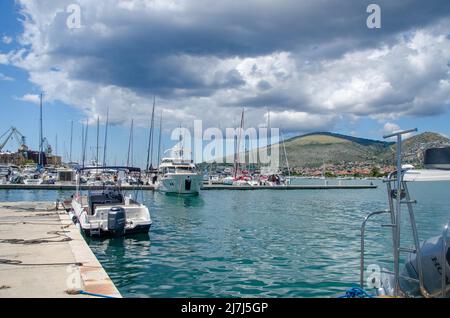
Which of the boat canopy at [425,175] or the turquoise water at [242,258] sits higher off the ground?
the boat canopy at [425,175]

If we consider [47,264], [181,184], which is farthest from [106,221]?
[181,184]

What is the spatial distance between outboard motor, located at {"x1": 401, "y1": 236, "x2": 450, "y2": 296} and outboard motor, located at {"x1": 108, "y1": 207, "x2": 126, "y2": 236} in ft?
48.6

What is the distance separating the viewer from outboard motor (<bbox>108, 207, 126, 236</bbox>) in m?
20.3

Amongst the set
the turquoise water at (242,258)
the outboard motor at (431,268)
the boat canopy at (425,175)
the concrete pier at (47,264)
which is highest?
the boat canopy at (425,175)

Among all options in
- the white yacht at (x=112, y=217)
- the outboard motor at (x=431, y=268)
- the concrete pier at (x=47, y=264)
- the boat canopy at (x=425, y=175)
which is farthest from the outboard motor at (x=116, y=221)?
the boat canopy at (x=425, y=175)

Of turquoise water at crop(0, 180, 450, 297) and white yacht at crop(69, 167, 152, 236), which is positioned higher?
white yacht at crop(69, 167, 152, 236)

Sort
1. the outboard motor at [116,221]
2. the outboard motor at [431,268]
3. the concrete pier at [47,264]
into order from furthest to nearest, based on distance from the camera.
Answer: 1. the outboard motor at [116,221]
2. the concrete pier at [47,264]
3. the outboard motor at [431,268]

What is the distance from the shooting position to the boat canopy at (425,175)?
7.59m

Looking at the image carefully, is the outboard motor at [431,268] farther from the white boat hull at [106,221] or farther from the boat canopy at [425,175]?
the white boat hull at [106,221]

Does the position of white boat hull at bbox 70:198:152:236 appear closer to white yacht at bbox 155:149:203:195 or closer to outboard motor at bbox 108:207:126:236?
outboard motor at bbox 108:207:126:236

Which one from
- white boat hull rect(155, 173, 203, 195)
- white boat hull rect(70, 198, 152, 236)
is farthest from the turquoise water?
white boat hull rect(155, 173, 203, 195)

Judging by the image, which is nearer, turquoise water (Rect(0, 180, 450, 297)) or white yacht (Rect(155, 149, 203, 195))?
turquoise water (Rect(0, 180, 450, 297))

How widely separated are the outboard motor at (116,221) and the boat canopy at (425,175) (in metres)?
15.4
